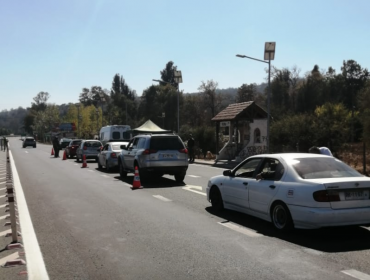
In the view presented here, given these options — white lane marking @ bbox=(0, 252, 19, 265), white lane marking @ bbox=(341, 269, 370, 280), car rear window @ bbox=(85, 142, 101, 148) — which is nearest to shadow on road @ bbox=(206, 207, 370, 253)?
white lane marking @ bbox=(341, 269, 370, 280)

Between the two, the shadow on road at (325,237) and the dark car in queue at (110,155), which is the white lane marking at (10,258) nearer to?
the shadow on road at (325,237)

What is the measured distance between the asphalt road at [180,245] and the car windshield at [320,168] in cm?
103

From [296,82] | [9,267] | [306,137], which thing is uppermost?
[296,82]

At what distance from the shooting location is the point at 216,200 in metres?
9.90

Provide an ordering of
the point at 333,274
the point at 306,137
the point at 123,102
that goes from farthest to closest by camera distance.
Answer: the point at 123,102
the point at 306,137
the point at 333,274

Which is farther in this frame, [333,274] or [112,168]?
[112,168]

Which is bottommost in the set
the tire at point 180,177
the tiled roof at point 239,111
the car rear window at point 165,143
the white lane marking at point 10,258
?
the white lane marking at point 10,258

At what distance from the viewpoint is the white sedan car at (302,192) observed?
6.88 m

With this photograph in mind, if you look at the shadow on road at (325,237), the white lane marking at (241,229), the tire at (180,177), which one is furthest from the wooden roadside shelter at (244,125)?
the white lane marking at (241,229)

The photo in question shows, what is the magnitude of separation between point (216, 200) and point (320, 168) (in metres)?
2.95

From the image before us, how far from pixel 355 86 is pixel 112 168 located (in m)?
69.4

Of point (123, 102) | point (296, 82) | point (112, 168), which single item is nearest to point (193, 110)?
point (296, 82)

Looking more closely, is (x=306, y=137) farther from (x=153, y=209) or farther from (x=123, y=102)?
(x=123, y=102)

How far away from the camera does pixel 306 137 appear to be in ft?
81.5
